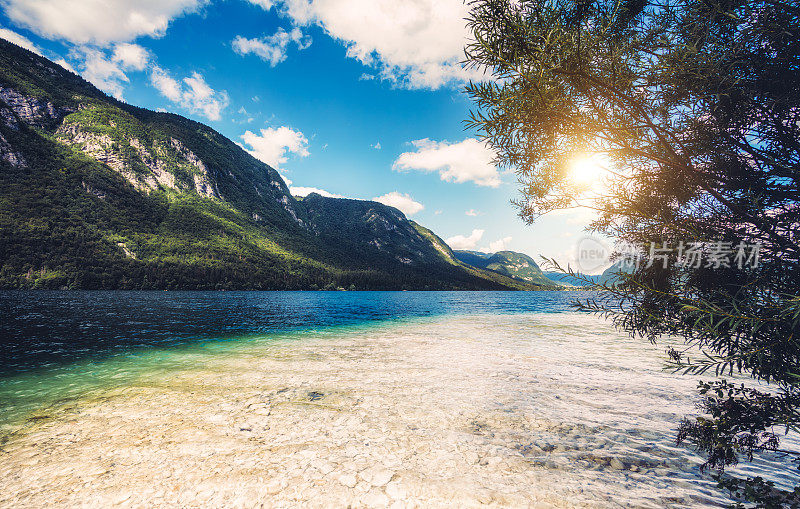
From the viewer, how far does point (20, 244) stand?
345 ft

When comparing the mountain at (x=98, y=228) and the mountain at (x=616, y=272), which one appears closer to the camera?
the mountain at (x=616, y=272)

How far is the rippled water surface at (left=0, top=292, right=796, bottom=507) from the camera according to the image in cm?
298

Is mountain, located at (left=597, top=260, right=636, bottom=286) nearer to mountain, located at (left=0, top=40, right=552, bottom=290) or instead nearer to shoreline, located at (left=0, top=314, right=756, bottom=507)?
shoreline, located at (left=0, top=314, right=756, bottom=507)

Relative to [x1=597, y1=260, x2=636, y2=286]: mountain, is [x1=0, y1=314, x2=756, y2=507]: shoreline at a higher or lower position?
lower

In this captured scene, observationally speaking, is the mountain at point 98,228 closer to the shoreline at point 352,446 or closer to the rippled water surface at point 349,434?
the rippled water surface at point 349,434

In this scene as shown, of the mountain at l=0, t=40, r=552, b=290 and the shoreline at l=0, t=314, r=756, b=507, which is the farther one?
the mountain at l=0, t=40, r=552, b=290

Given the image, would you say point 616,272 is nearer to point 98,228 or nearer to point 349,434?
point 349,434

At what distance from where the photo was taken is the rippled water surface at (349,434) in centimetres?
298

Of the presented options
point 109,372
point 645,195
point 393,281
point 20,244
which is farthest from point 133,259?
point 645,195

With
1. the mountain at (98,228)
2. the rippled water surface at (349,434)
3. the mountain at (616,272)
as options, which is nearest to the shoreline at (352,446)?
the rippled water surface at (349,434)

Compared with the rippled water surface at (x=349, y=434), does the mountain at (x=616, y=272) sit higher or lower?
higher

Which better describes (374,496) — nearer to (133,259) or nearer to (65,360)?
(65,360)

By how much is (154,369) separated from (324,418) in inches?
506

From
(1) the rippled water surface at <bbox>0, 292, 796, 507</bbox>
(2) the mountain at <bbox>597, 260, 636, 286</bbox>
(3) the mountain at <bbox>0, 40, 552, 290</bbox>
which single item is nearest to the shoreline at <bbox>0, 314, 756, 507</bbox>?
(1) the rippled water surface at <bbox>0, 292, 796, 507</bbox>
